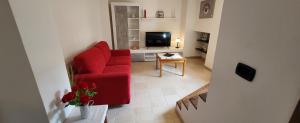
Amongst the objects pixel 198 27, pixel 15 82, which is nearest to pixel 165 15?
pixel 198 27

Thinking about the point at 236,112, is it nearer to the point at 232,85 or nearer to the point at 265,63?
the point at 232,85

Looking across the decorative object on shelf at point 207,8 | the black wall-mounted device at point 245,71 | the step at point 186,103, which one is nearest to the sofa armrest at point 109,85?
the step at point 186,103

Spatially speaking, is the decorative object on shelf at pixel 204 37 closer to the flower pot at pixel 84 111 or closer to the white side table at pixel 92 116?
the white side table at pixel 92 116

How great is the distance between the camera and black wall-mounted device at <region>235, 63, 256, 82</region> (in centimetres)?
82

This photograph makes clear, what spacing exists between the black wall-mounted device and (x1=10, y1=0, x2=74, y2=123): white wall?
131 centimetres

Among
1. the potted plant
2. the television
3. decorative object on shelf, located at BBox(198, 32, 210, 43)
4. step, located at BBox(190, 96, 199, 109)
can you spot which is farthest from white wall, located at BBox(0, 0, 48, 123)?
decorative object on shelf, located at BBox(198, 32, 210, 43)

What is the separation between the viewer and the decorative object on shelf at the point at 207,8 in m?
3.82

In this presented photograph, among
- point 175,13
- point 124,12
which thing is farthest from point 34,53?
point 175,13

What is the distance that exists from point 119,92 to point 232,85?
162cm

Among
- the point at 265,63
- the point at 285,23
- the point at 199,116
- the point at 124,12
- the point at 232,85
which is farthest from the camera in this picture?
the point at 124,12

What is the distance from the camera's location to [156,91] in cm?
286

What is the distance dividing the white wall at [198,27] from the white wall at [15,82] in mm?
3738

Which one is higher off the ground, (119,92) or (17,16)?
(17,16)

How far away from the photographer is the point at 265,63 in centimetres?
74
